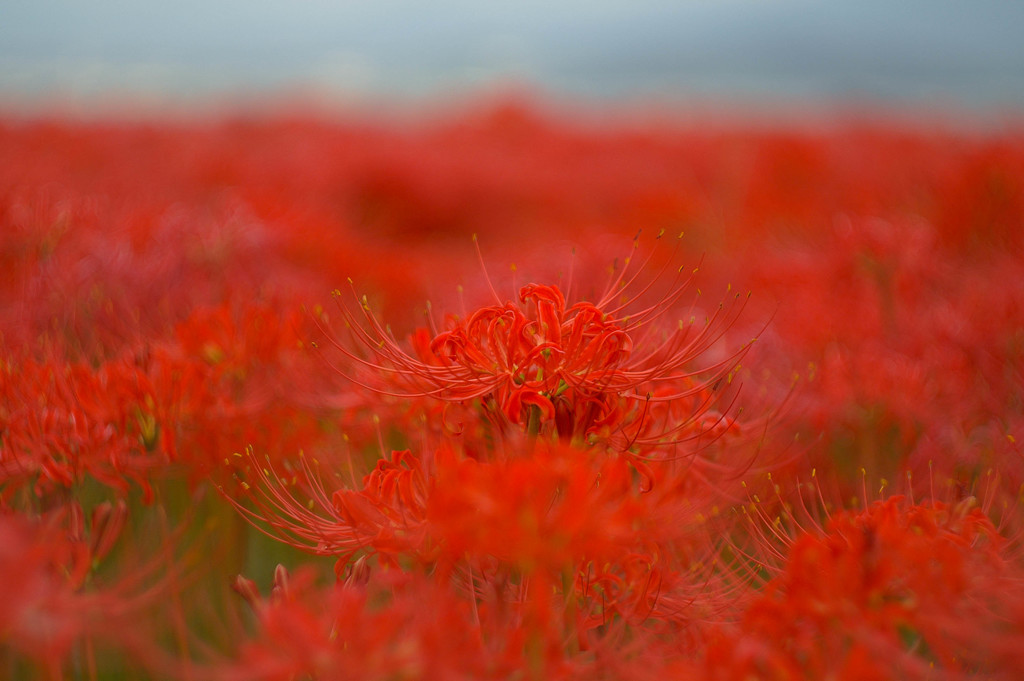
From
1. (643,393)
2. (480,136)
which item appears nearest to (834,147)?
(480,136)

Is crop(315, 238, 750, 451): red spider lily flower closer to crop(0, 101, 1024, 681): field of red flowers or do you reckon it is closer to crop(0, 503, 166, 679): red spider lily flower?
crop(0, 101, 1024, 681): field of red flowers

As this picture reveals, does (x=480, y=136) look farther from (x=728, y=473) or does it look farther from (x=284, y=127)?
(x=728, y=473)

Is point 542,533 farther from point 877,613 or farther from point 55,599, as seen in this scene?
point 55,599

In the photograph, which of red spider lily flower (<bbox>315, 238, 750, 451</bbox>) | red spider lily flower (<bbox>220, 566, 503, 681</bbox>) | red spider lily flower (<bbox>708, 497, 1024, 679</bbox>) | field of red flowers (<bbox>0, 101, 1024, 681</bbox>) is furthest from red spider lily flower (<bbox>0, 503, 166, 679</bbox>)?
red spider lily flower (<bbox>708, 497, 1024, 679</bbox>)

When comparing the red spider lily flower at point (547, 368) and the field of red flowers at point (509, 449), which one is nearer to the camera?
the field of red flowers at point (509, 449)

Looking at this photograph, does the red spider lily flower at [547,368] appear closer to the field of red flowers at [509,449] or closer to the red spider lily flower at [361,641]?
the field of red flowers at [509,449]

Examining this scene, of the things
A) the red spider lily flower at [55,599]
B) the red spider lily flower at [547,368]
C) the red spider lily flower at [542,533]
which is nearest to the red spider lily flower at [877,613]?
the red spider lily flower at [542,533]

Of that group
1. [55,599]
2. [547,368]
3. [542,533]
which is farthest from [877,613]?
[55,599]

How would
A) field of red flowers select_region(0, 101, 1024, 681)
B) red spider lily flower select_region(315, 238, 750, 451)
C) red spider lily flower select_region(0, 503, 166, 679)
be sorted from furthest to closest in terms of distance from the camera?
1. red spider lily flower select_region(315, 238, 750, 451)
2. field of red flowers select_region(0, 101, 1024, 681)
3. red spider lily flower select_region(0, 503, 166, 679)
